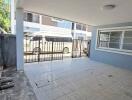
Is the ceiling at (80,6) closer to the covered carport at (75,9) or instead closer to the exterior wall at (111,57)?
the covered carport at (75,9)

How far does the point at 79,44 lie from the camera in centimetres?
833

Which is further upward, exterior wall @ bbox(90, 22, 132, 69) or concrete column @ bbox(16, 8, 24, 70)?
concrete column @ bbox(16, 8, 24, 70)

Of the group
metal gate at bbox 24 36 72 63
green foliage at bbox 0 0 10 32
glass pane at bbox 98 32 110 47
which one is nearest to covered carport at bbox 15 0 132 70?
glass pane at bbox 98 32 110 47

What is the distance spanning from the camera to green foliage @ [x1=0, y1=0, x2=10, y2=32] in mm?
6679

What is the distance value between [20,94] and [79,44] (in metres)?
6.42

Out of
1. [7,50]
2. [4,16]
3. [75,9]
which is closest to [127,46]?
[75,9]

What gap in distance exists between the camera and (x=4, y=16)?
22.5 feet

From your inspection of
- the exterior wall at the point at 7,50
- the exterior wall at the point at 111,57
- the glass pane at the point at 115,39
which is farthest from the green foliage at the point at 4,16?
the glass pane at the point at 115,39

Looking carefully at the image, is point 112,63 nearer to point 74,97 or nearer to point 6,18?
point 74,97

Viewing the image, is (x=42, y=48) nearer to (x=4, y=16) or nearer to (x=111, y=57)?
(x=4, y=16)

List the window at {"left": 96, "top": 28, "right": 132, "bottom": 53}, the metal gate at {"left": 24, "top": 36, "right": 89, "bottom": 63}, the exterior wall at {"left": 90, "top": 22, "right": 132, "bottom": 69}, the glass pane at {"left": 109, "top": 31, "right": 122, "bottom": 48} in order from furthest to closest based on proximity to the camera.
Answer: the metal gate at {"left": 24, "top": 36, "right": 89, "bottom": 63} → the glass pane at {"left": 109, "top": 31, "right": 122, "bottom": 48} → the window at {"left": 96, "top": 28, "right": 132, "bottom": 53} → the exterior wall at {"left": 90, "top": 22, "right": 132, "bottom": 69}

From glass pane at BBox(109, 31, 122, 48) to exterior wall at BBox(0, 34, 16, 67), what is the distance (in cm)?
464

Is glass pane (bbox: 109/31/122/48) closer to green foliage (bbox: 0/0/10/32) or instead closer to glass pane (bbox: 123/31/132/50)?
glass pane (bbox: 123/31/132/50)

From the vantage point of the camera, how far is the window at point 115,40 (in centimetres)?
506
